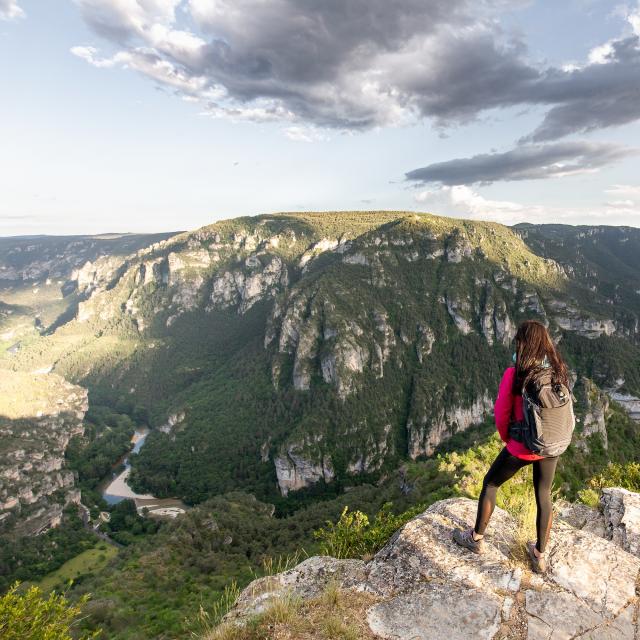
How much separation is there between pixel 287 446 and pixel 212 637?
11346 centimetres

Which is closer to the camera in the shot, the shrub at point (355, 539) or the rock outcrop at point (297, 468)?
the shrub at point (355, 539)

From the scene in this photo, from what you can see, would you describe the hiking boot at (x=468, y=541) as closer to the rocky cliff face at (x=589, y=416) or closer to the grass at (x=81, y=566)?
the rocky cliff face at (x=589, y=416)

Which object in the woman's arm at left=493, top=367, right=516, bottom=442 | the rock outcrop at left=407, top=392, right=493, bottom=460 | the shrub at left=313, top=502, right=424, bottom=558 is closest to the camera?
the woman's arm at left=493, top=367, right=516, bottom=442

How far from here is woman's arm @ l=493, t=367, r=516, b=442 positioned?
6.21m

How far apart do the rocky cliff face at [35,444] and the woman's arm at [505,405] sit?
10959 centimetres

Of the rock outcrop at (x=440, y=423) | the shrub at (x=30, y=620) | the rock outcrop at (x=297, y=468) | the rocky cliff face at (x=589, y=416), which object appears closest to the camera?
the shrub at (x=30, y=620)

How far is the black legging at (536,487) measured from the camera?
604 cm

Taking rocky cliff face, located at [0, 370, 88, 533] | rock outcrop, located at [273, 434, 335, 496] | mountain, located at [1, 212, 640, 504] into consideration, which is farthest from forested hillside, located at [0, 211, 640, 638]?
rocky cliff face, located at [0, 370, 88, 533]

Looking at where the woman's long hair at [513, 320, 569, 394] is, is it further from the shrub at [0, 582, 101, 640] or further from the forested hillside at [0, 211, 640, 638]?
the forested hillside at [0, 211, 640, 638]

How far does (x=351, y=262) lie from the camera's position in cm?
17725

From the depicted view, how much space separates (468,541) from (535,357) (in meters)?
3.44

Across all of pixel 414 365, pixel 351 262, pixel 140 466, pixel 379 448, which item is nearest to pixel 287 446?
pixel 379 448

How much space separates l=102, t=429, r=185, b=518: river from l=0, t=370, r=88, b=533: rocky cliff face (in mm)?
11544

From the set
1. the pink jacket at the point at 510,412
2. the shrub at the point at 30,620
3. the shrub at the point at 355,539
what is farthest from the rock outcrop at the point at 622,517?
the shrub at the point at 30,620
